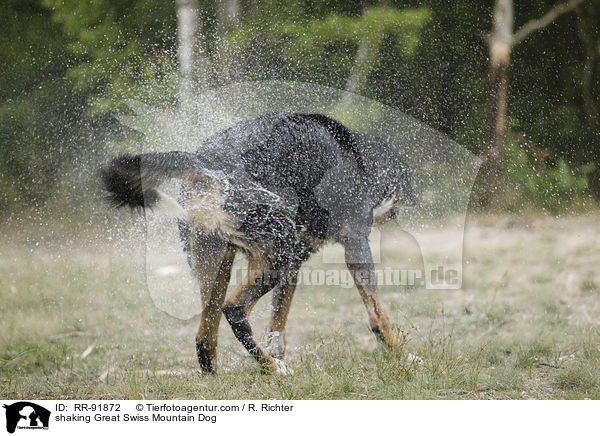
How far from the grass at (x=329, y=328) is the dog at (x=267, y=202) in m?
0.25

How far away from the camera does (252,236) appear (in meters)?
2.74

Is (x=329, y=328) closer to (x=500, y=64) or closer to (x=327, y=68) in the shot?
(x=327, y=68)

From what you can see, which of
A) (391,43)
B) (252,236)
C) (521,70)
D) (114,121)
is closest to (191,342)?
(252,236)

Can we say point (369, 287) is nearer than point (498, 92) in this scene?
Yes

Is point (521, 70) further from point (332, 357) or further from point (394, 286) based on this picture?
point (332, 357)

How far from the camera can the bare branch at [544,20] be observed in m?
4.86

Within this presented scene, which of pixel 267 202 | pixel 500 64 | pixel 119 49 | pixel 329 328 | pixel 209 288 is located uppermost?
pixel 500 64

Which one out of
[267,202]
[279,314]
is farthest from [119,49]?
[279,314]

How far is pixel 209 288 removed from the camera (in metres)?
2.95

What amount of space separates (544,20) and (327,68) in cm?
213

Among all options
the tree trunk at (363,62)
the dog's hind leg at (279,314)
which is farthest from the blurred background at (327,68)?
the dog's hind leg at (279,314)

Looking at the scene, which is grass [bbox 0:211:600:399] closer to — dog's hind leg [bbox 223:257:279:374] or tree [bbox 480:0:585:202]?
dog's hind leg [bbox 223:257:279:374]
